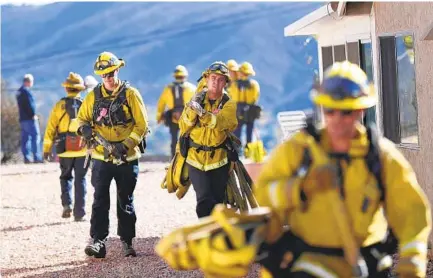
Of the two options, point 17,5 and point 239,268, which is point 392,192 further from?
point 17,5

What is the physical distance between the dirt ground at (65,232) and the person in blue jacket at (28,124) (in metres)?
2.29

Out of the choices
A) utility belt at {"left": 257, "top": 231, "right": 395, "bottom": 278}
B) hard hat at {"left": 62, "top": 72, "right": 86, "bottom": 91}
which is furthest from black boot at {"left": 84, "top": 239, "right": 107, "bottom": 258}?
utility belt at {"left": 257, "top": 231, "right": 395, "bottom": 278}

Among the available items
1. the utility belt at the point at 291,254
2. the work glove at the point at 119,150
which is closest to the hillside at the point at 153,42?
the work glove at the point at 119,150

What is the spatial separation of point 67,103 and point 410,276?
30.3ft

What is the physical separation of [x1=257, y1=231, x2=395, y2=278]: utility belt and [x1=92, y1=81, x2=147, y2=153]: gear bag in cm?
506

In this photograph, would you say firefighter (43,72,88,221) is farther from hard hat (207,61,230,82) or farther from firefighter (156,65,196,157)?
firefighter (156,65,196,157)

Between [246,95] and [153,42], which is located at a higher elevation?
[153,42]

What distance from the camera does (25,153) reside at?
2406 cm

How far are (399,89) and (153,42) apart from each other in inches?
692

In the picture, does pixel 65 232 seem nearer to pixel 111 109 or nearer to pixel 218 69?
pixel 111 109

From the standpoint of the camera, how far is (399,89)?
33.8 ft

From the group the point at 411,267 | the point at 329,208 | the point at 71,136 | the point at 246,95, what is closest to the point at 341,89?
the point at 329,208

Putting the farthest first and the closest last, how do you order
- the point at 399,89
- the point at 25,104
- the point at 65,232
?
the point at 25,104, the point at 65,232, the point at 399,89

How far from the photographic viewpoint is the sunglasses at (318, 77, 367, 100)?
5.07 meters
